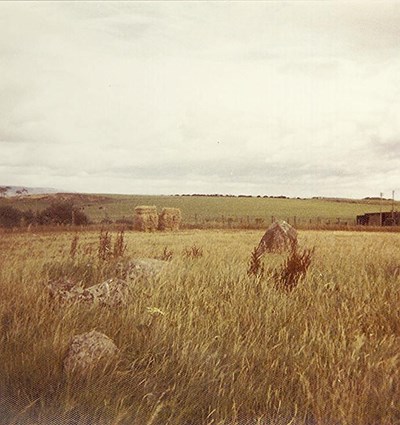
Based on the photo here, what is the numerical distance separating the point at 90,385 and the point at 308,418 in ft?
4.21

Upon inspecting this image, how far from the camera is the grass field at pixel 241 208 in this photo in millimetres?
41531

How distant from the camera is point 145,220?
99.9 ft

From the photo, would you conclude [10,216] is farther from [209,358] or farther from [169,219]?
[209,358]

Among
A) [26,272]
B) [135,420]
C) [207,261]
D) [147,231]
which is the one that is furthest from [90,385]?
[147,231]

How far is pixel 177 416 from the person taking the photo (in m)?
2.88

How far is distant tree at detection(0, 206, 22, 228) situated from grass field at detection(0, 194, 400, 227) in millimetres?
9465

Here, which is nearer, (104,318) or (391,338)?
(391,338)

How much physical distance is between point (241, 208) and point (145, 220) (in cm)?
2300

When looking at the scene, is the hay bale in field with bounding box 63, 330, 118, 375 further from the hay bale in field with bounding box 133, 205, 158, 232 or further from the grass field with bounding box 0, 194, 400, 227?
the grass field with bounding box 0, 194, 400, 227

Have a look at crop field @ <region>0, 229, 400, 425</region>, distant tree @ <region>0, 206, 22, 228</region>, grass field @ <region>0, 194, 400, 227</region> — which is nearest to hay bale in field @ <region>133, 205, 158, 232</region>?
grass field @ <region>0, 194, 400, 227</region>

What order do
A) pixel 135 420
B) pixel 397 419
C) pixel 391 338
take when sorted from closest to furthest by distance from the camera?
pixel 135 420
pixel 397 419
pixel 391 338

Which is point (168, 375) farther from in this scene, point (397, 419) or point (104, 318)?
point (397, 419)

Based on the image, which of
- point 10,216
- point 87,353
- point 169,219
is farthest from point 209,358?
point 169,219

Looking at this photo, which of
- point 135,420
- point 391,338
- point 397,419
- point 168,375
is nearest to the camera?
point 135,420
